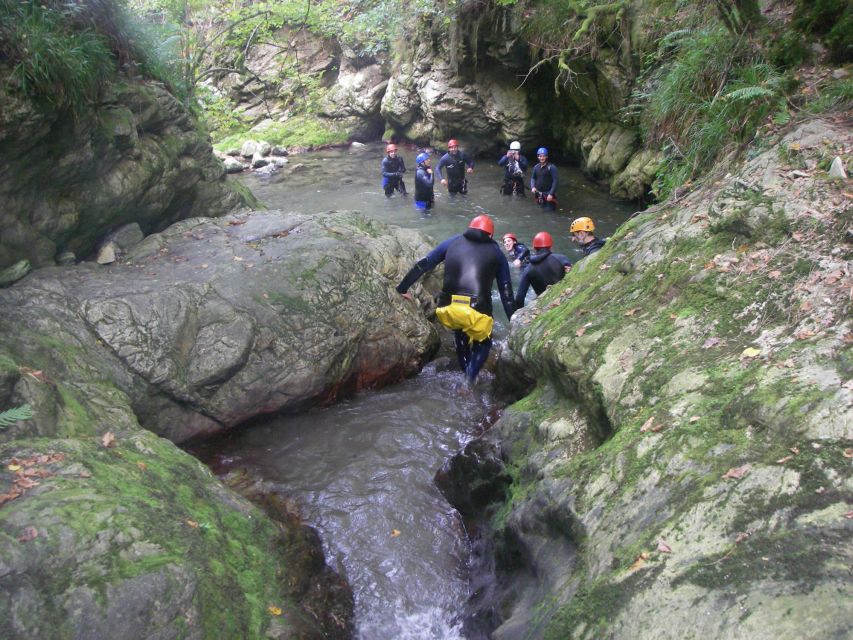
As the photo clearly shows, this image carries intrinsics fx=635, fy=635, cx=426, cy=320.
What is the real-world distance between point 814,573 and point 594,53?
Result: 13.4 metres

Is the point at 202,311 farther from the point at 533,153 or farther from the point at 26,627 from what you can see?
the point at 533,153

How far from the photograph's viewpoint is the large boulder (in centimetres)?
239

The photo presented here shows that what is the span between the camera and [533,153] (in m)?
18.7

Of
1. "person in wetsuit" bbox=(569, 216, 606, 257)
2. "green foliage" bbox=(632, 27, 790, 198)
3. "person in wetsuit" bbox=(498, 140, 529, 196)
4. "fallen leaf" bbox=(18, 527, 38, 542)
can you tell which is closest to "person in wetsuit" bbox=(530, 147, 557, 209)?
"person in wetsuit" bbox=(498, 140, 529, 196)

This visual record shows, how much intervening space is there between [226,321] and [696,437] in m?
4.70

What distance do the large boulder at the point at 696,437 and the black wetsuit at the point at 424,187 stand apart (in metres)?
8.85

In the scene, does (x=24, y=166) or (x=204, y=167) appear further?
(x=204, y=167)

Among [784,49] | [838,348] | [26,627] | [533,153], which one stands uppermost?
[784,49]

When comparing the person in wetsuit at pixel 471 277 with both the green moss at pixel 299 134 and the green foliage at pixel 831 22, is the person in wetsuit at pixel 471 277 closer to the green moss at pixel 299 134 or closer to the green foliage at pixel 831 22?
A: the green foliage at pixel 831 22

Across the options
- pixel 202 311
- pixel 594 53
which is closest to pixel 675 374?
pixel 202 311

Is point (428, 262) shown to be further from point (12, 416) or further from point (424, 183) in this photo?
point (424, 183)

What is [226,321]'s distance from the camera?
21.0 ft

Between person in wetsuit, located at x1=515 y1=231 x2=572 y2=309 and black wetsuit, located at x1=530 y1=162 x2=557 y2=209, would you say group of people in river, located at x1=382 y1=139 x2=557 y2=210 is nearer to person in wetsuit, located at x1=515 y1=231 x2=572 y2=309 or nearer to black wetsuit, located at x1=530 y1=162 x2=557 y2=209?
black wetsuit, located at x1=530 y1=162 x2=557 y2=209

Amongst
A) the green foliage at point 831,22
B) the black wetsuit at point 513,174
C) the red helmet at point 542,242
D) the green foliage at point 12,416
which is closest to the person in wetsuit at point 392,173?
the black wetsuit at point 513,174
